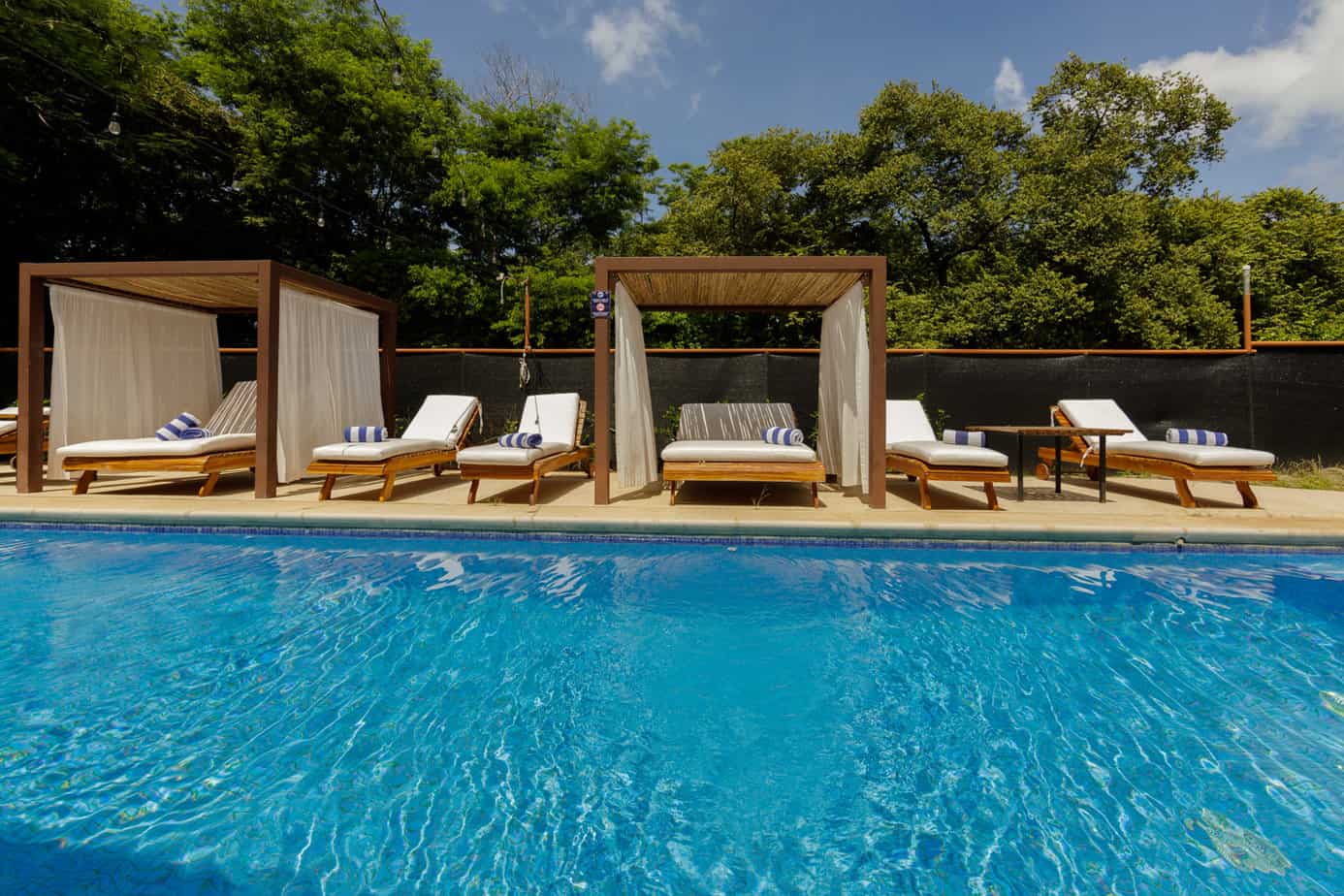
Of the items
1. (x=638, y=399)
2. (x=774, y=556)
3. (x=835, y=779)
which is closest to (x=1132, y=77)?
(x=638, y=399)

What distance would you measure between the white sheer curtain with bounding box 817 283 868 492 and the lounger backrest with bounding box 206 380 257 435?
617 cm

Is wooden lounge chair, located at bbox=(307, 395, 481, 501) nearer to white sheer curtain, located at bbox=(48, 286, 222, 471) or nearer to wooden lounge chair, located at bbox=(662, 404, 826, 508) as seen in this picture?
wooden lounge chair, located at bbox=(662, 404, 826, 508)

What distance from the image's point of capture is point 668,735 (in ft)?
6.64

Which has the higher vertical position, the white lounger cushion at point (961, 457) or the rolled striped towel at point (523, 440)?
the rolled striped towel at point (523, 440)

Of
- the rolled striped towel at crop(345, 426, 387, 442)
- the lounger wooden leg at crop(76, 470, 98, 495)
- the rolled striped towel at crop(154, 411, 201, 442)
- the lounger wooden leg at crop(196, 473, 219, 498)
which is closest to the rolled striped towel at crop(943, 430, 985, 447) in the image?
the rolled striped towel at crop(345, 426, 387, 442)

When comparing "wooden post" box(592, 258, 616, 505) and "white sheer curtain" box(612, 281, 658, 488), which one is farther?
"white sheer curtain" box(612, 281, 658, 488)

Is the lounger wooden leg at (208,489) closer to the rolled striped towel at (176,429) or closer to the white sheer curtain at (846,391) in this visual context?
the rolled striped towel at (176,429)

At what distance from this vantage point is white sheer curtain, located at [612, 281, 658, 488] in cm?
575

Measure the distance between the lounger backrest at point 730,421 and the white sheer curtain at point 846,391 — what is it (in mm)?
442

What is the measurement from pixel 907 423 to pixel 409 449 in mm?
4841

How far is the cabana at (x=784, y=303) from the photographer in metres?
5.30

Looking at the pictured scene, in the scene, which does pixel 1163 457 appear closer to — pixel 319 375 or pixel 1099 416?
pixel 1099 416

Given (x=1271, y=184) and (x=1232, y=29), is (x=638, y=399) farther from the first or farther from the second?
(x=1271, y=184)

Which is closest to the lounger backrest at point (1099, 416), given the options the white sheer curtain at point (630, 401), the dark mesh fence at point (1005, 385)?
the dark mesh fence at point (1005, 385)
